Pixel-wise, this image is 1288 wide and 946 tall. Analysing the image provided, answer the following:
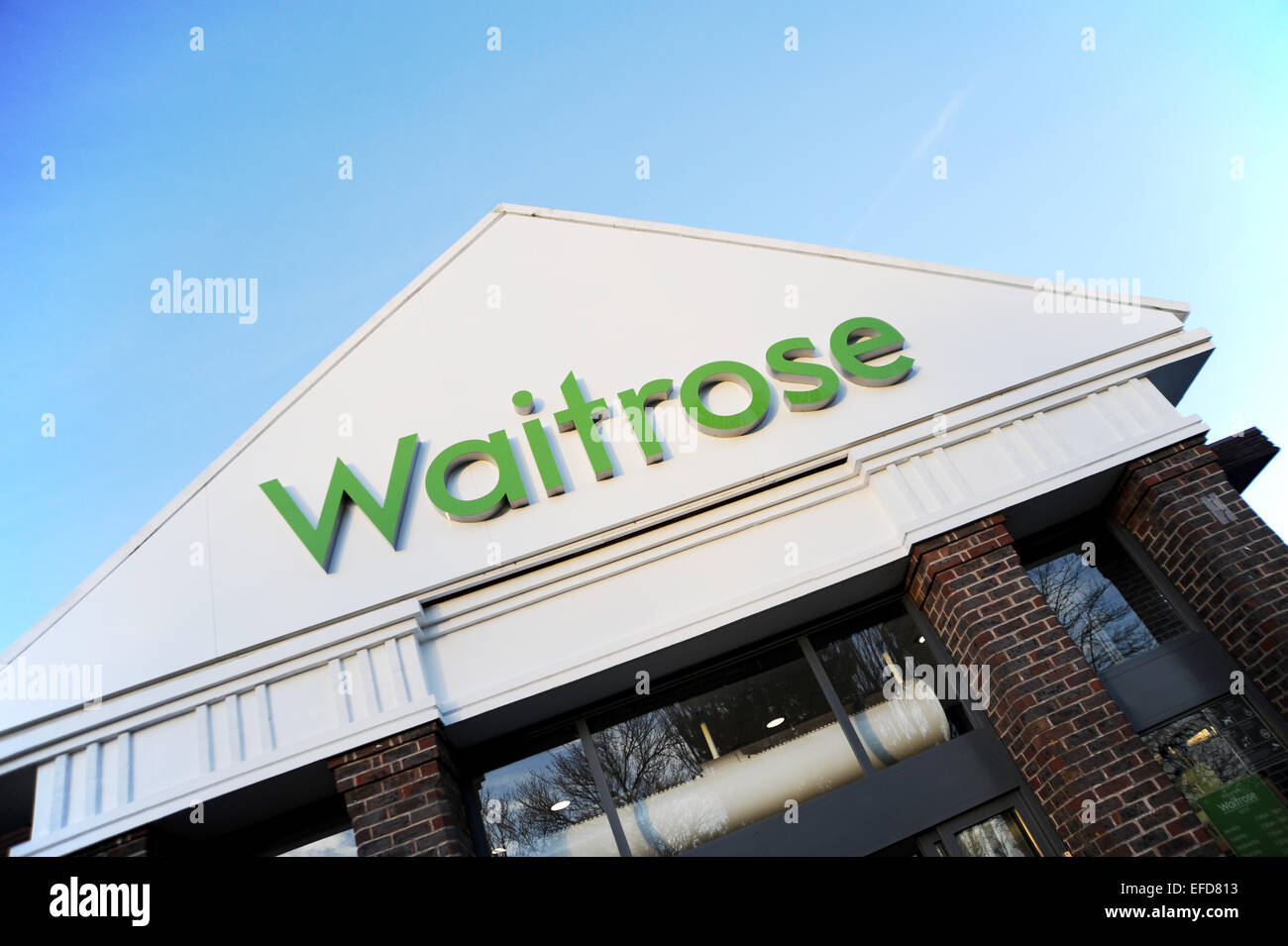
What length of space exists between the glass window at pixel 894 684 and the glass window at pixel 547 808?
7.28 feet

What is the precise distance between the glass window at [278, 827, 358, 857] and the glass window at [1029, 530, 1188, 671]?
6.21m

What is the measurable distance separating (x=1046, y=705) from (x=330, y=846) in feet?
18.4

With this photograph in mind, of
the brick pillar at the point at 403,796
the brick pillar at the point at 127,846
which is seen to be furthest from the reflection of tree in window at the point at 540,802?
the brick pillar at the point at 127,846

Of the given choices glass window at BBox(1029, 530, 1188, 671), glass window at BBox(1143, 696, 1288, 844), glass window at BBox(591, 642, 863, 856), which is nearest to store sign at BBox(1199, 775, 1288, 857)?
glass window at BBox(1143, 696, 1288, 844)

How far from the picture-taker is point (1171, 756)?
270 inches

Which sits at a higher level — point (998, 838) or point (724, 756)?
point (724, 756)

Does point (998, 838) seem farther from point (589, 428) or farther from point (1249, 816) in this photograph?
point (589, 428)

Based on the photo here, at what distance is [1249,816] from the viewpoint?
6359mm

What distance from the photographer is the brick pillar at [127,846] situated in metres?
5.96

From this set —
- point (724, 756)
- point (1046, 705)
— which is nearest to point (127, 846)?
point (724, 756)

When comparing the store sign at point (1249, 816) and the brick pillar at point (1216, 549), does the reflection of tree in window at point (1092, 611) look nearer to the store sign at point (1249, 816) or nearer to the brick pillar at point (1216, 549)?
the brick pillar at point (1216, 549)

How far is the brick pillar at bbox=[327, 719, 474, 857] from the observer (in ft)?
19.6
